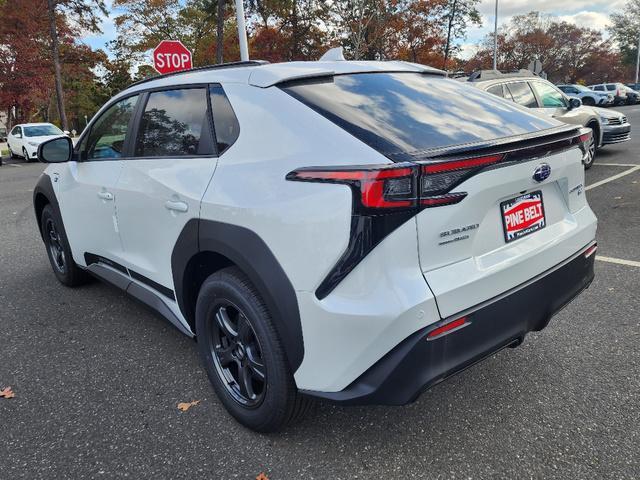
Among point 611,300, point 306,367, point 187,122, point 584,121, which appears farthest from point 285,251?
point 584,121

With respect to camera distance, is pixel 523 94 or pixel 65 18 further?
pixel 65 18

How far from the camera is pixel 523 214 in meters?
2.17

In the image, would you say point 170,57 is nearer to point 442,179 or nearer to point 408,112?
point 408,112

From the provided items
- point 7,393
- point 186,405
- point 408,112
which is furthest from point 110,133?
point 408,112

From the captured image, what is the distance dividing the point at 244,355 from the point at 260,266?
1.92ft

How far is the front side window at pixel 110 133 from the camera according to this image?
10.7 ft

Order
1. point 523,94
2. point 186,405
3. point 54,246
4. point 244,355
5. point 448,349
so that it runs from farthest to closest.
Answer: point 523,94 → point 54,246 → point 186,405 → point 244,355 → point 448,349

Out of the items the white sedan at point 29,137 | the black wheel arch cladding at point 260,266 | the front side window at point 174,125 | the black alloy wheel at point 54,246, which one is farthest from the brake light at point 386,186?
the white sedan at point 29,137

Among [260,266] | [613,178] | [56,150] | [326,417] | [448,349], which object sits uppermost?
[56,150]

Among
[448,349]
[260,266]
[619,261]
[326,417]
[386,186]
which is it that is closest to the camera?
[386,186]

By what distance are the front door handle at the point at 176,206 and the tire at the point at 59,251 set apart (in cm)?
197

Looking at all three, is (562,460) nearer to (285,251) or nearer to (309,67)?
(285,251)

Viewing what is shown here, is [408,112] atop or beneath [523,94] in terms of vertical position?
beneath

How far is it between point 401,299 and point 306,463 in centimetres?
95
